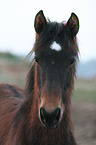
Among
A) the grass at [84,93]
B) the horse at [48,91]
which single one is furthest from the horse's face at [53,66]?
the grass at [84,93]

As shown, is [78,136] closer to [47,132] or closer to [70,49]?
[47,132]

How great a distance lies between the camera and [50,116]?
211 centimetres

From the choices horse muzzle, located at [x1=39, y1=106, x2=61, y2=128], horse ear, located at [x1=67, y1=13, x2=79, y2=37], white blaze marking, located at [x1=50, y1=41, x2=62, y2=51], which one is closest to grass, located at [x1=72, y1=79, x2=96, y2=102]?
horse ear, located at [x1=67, y1=13, x2=79, y2=37]

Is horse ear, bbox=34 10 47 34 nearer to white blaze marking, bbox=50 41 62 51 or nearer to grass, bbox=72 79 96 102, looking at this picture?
white blaze marking, bbox=50 41 62 51

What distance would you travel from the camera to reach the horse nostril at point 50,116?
210 cm

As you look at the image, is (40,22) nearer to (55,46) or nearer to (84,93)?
(55,46)

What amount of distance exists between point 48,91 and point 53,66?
0.30 meters

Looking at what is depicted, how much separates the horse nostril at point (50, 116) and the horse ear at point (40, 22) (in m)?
1.07

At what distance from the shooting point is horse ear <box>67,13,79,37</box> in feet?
8.70

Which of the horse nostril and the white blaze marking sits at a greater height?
the white blaze marking

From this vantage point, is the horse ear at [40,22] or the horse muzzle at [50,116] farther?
the horse ear at [40,22]

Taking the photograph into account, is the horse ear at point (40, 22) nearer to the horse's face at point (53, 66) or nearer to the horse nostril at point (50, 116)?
the horse's face at point (53, 66)

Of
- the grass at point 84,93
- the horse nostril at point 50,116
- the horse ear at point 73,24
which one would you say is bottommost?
the horse nostril at point 50,116

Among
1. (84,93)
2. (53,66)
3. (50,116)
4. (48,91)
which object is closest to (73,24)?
(53,66)
